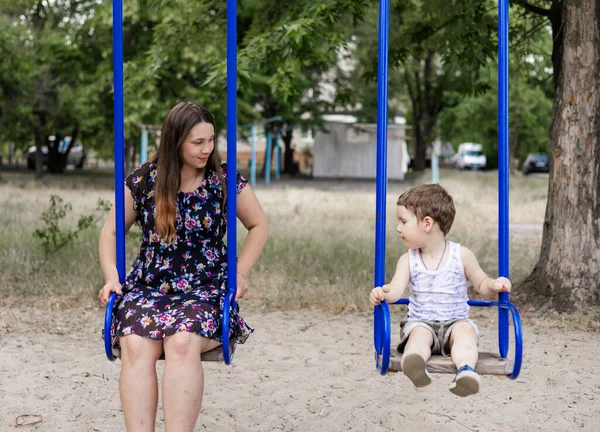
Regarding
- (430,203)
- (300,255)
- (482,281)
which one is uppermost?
(430,203)

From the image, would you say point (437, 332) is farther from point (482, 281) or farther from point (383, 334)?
point (383, 334)

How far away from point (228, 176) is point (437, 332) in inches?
38.4

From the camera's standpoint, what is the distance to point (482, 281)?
304 centimetres

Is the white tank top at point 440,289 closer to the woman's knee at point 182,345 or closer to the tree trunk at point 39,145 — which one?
the woman's knee at point 182,345

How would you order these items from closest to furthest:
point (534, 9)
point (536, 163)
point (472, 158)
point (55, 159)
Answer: point (534, 9) < point (55, 159) < point (536, 163) < point (472, 158)

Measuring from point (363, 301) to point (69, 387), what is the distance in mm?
2896

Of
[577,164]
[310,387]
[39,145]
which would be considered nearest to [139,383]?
[310,387]

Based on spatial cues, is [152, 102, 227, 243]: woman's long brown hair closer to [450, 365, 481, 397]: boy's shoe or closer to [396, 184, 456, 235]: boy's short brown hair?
[396, 184, 456, 235]: boy's short brown hair

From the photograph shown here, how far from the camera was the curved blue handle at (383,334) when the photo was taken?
8.94 feet

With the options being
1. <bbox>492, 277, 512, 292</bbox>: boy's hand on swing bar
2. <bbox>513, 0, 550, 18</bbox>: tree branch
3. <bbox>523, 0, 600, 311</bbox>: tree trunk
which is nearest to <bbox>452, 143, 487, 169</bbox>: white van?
<bbox>513, 0, 550, 18</bbox>: tree branch

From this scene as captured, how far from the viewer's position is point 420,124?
3005 cm

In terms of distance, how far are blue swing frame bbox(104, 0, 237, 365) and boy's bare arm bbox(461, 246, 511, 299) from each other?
2.79 ft

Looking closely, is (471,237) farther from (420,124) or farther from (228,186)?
(420,124)

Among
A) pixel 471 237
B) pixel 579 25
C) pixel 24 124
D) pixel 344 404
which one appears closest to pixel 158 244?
pixel 344 404
